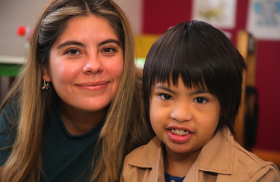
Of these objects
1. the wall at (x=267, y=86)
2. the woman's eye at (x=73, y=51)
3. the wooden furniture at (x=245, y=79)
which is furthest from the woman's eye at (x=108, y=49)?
the wall at (x=267, y=86)

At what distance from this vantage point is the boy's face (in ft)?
2.97

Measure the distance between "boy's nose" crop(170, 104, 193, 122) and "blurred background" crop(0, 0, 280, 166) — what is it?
137 cm

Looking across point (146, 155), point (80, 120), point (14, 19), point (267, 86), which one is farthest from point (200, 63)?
point (267, 86)

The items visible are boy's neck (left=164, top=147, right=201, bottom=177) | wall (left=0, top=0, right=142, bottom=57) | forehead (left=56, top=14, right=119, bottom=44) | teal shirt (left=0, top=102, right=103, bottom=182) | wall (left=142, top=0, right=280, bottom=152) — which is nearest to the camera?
boy's neck (left=164, top=147, right=201, bottom=177)

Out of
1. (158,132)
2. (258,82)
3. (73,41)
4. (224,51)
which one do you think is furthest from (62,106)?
(258,82)

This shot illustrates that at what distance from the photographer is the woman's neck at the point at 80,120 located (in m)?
1.39

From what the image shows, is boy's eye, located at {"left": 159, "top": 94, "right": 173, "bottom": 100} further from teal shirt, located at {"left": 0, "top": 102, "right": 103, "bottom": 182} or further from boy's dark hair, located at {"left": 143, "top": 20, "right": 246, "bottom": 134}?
teal shirt, located at {"left": 0, "top": 102, "right": 103, "bottom": 182}

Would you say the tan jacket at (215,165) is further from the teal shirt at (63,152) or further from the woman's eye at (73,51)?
the woman's eye at (73,51)

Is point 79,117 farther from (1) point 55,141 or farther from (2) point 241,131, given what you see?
(2) point 241,131

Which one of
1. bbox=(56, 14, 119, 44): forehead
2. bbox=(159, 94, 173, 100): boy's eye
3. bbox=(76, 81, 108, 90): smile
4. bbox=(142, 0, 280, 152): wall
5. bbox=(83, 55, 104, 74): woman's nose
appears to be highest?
bbox=(56, 14, 119, 44): forehead

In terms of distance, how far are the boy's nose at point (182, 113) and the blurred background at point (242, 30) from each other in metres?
1.37

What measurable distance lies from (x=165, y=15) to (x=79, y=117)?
2.76 metres

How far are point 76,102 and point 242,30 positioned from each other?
207 cm

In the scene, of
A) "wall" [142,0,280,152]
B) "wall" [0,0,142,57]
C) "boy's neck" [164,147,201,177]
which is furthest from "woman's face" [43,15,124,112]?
"wall" [142,0,280,152]
